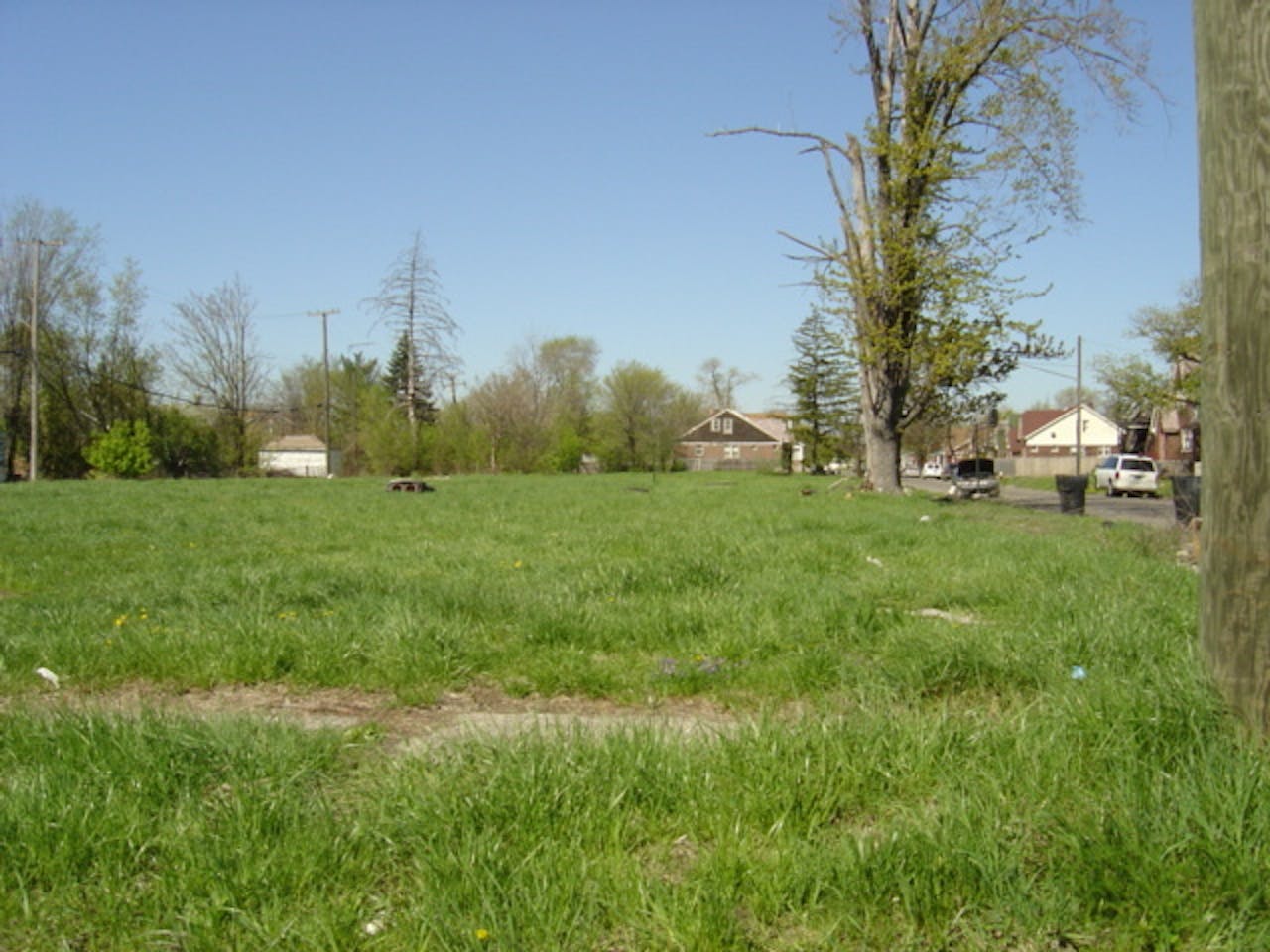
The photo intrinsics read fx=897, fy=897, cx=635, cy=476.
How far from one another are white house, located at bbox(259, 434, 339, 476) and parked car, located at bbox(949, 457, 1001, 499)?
47.3m

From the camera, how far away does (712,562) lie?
7727 mm

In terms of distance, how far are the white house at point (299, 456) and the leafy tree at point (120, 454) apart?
15124 millimetres

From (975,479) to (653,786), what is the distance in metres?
35.9

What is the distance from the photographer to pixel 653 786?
277 centimetres

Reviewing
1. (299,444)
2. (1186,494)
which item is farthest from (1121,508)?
(299,444)

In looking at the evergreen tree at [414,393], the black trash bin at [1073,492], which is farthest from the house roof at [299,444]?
the black trash bin at [1073,492]

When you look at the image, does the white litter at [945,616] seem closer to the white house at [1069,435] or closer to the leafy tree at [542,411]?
the leafy tree at [542,411]

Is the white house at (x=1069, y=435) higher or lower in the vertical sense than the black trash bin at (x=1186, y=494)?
higher

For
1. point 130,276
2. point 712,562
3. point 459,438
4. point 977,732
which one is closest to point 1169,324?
point 459,438

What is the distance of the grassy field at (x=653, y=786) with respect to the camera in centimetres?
212

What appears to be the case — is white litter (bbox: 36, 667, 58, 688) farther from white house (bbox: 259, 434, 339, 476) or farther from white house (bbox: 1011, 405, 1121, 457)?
white house (bbox: 1011, 405, 1121, 457)

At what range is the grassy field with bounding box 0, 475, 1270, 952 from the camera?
2125 millimetres

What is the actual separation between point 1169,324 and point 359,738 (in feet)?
171

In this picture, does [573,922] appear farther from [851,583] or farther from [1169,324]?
[1169,324]
